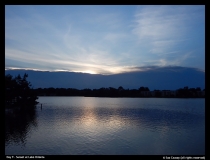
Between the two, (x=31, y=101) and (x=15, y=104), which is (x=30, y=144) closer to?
(x=15, y=104)

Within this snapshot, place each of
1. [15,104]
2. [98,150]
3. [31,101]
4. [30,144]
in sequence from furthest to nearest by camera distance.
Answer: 1. [31,101]
2. [15,104]
3. [30,144]
4. [98,150]

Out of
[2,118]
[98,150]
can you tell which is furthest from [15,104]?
[2,118]

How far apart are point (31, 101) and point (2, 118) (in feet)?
77.4

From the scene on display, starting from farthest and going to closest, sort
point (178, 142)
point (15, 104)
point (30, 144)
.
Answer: point (15, 104) < point (178, 142) < point (30, 144)

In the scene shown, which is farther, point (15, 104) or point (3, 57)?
point (15, 104)

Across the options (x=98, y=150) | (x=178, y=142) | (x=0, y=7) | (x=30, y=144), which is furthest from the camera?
(x=178, y=142)

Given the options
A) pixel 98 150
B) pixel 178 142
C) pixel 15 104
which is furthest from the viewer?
pixel 15 104

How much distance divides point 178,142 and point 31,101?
792 inches

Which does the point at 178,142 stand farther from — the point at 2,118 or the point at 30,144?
the point at 2,118

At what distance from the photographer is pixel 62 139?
39.9 ft
